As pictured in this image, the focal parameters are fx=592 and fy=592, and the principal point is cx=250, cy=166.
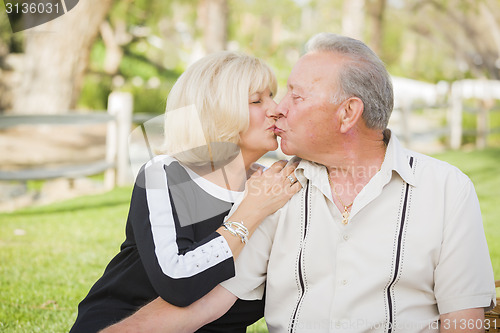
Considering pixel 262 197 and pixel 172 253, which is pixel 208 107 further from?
pixel 172 253

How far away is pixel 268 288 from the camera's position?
7.28ft

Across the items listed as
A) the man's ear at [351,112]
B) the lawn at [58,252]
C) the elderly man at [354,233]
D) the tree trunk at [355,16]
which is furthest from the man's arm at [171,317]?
the tree trunk at [355,16]

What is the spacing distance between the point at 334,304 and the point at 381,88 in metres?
0.79

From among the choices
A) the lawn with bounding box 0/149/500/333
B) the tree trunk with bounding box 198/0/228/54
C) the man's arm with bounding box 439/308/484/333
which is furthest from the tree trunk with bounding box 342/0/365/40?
the man's arm with bounding box 439/308/484/333

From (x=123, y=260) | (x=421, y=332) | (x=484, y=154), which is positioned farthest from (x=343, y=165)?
(x=484, y=154)

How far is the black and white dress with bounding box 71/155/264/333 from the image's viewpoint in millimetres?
1974

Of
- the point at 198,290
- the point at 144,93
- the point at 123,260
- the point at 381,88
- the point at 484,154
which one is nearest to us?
the point at 198,290

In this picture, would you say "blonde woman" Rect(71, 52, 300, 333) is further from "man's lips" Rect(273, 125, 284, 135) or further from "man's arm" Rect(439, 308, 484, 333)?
"man's arm" Rect(439, 308, 484, 333)

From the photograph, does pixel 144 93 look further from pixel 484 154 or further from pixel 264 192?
pixel 264 192

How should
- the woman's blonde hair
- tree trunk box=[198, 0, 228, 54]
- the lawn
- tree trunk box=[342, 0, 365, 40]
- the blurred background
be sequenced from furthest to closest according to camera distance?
tree trunk box=[342, 0, 365, 40] → tree trunk box=[198, 0, 228, 54] → the blurred background → the lawn → the woman's blonde hair

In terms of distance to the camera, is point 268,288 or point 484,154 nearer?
point 268,288

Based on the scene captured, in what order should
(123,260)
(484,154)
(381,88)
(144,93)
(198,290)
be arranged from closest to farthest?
(198,290), (381,88), (123,260), (484,154), (144,93)

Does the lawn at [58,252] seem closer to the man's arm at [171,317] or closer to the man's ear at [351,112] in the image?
the man's arm at [171,317]

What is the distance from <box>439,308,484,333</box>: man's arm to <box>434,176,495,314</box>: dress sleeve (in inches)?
0.8
